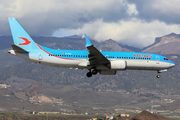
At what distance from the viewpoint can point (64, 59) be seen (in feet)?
200

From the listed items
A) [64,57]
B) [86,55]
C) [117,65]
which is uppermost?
[86,55]

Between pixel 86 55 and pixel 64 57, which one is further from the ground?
pixel 86 55

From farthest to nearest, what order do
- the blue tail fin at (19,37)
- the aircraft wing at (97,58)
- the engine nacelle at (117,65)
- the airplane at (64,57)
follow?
the blue tail fin at (19,37) → the engine nacelle at (117,65) → the airplane at (64,57) → the aircraft wing at (97,58)

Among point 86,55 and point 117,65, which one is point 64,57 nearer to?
point 86,55

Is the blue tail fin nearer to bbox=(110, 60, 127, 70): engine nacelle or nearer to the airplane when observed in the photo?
the airplane

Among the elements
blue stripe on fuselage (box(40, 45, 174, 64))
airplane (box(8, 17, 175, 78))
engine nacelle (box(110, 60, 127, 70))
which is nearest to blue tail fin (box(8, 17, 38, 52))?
airplane (box(8, 17, 175, 78))

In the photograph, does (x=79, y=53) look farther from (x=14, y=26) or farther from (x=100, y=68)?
(x=14, y=26)

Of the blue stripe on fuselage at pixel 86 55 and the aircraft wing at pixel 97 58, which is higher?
the blue stripe on fuselage at pixel 86 55

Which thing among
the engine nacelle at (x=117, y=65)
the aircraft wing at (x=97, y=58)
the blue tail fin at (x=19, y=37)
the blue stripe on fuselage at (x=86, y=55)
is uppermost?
the blue tail fin at (x=19, y=37)

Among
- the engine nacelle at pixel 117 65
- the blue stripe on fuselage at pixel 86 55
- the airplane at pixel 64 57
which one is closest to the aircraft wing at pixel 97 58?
the airplane at pixel 64 57

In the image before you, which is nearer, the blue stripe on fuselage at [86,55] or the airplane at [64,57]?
the airplane at [64,57]

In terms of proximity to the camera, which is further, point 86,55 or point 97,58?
point 86,55

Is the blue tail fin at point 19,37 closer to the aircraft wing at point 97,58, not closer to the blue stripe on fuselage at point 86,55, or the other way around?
the blue stripe on fuselage at point 86,55

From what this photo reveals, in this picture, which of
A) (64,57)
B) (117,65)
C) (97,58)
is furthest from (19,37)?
(117,65)
